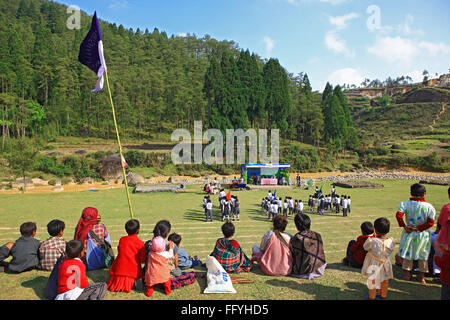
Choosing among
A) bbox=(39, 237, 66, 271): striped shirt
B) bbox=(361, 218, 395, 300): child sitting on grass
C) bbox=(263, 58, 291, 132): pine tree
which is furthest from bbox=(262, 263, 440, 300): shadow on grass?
bbox=(263, 58, 291, 132): pine tree

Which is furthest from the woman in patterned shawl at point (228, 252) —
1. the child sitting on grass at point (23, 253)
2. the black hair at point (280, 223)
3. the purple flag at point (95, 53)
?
the purple flag at point (95, 53)

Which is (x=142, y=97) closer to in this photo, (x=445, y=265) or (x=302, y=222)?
(x=302, y=222)

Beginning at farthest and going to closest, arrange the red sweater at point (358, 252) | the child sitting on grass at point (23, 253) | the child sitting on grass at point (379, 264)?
the red sweater at point (358, 252) → the child sitting on grass at point (23, 253) → the child sitting on grass at point (379, 264)

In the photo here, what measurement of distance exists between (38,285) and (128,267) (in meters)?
1.72

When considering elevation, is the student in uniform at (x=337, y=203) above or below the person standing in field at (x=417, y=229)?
below

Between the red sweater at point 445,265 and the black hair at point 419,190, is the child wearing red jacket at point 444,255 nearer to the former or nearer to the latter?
the red sweater at point 445,265

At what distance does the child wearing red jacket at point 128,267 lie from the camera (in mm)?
4574

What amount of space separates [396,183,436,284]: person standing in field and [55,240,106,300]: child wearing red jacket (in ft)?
17.0

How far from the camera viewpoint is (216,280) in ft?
15.1

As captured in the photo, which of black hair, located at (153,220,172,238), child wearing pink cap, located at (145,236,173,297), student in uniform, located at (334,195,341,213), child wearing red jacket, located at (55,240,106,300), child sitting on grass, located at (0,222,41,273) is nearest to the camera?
child wearing red jacket, located at (55,240,106,300)

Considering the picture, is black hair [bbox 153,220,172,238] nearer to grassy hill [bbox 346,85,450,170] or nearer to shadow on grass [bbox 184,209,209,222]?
shadow on grass [bbox 184,209,209,222]

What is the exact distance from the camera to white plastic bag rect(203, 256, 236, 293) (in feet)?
14.9

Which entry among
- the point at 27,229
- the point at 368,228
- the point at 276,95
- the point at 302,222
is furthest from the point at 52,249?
the point at 276,95

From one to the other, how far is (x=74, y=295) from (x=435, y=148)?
205 feet
